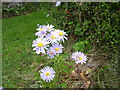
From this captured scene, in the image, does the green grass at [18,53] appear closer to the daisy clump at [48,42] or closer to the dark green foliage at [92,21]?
the dark green foliage at [92,21]

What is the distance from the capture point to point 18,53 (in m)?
3.52

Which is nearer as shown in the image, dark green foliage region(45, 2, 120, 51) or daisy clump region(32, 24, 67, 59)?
daisy clump region(32, 24, 67, 59)

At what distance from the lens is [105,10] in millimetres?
2713

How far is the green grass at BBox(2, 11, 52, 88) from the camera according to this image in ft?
9.20

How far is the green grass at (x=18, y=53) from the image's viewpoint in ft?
9.20

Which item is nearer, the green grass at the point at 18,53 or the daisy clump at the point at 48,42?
the daisy clump at the point at 48,42

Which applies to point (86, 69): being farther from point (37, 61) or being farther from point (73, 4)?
point (73, 4)

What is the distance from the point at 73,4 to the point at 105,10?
56 centimetres

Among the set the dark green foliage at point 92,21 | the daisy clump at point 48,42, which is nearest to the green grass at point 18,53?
the dark green foliage at point 92,21

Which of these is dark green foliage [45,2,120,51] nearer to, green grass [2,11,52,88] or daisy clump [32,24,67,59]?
green grass [2,11,52,88]

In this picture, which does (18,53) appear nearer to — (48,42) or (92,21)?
(92,21)

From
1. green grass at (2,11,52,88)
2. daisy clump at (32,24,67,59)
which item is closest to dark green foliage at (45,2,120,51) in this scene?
green grass at (2,11,52,88)

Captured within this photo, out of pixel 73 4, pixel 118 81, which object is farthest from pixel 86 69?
pixel 73 4

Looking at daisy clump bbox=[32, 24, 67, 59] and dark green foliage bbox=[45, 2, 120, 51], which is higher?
dark green foliage bbox=[45, 2, 120, 51]
